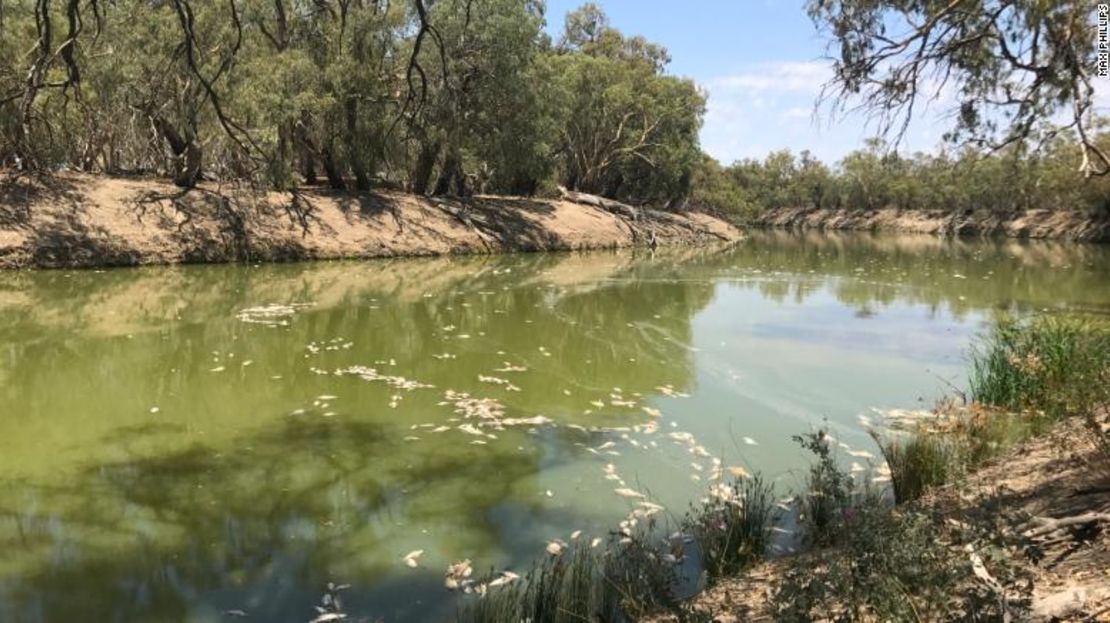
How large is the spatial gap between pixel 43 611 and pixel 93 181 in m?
22.7

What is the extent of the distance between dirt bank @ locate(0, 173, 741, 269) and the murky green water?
2.00 meters

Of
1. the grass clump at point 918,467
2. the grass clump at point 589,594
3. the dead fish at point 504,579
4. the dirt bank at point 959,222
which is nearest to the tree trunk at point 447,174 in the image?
the grass clump at point 918,467

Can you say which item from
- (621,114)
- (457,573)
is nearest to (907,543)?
(457,573)

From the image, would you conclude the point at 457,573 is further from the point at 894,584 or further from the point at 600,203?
the point at 600,203

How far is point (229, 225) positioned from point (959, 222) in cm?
7574

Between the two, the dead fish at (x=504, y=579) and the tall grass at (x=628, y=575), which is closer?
the tall grass at (x=628, y=575)

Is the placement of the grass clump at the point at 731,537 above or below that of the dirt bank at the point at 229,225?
below

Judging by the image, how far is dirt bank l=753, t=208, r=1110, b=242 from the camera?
60.3 metres

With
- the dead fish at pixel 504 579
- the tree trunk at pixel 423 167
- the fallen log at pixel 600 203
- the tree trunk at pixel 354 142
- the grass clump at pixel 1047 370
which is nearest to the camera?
the dead fish at pixel 504 579

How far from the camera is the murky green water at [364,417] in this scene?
5102 mm

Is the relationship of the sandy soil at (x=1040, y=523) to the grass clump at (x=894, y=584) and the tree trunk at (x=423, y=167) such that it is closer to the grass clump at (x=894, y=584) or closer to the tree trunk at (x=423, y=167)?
the grass clump at (x=894, y=584)

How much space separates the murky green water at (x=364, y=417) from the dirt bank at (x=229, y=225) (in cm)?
200

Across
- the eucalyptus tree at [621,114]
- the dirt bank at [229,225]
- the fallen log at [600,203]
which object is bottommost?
the dirt bank at [229,225]

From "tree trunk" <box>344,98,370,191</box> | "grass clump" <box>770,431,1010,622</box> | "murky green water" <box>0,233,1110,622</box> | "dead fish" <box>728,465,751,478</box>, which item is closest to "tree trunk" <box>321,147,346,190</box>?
"tree trunk" <box>344,98,370,191</box>
